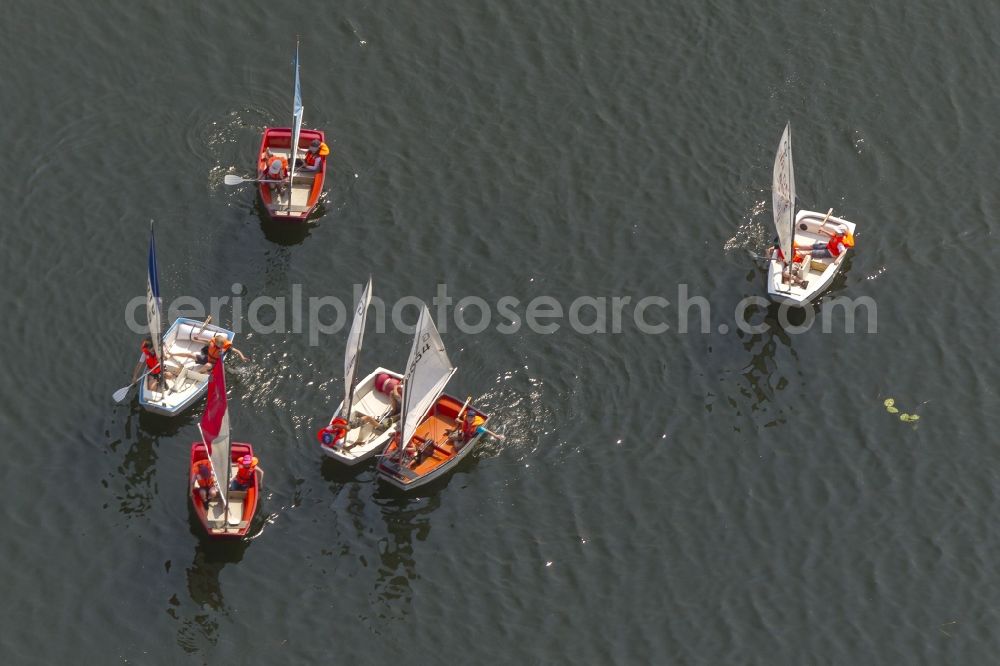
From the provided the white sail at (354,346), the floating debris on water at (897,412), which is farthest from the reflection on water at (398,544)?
the floating debris on water at (897,412)

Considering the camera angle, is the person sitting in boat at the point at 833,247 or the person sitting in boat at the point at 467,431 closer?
the person sitting in boat at the point at 467,431

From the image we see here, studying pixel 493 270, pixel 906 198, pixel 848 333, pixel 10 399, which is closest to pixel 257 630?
pixel 10 399

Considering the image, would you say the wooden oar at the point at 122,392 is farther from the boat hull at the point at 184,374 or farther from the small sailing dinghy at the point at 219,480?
the small sailing dinghy at the point at 219,480

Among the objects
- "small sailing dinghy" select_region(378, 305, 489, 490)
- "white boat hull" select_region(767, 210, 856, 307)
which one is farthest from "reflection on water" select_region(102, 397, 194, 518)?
"white boat hull" select_region(767, 210, 856, 307)

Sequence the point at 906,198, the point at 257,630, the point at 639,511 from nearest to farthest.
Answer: the point at 257,630
the point at 639,511
the point at 906,198

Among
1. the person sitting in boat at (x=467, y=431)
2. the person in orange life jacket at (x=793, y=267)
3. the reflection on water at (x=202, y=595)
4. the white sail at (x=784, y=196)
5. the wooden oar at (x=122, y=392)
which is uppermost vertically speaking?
the white sail at (x=784, y=196)

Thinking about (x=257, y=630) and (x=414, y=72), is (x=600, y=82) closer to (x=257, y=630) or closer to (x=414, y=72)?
(x=414, y=72)

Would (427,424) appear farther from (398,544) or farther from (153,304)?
(153,304)

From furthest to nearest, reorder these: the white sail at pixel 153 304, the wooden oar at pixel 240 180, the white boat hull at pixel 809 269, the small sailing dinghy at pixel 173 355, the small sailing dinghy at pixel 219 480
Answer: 1. the wooden oar at pixel 240 180
2. the white boat hull at pixel 809 269
3. the small sailing dinghy at pixel 173 355
4. the white sail at pixel 153 304
5. the small sailing dinghy at pixel 219 480
